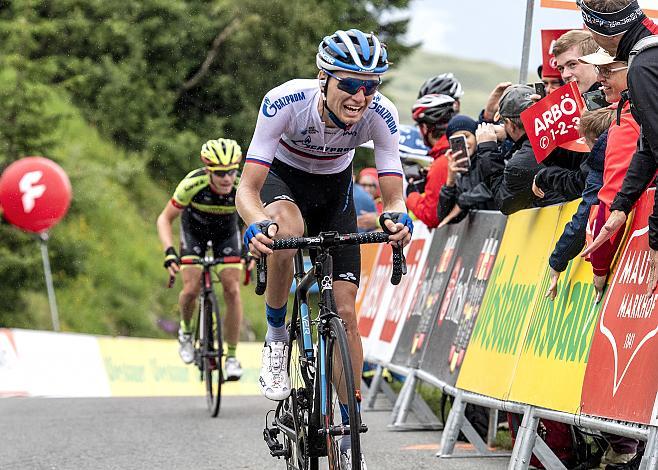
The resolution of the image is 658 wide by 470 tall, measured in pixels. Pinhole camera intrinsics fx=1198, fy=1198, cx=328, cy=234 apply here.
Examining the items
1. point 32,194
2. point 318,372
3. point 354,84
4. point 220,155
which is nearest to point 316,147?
point 354,84

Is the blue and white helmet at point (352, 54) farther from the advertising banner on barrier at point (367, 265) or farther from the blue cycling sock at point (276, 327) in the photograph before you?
the advertising banner on barrier at point (367, 265)

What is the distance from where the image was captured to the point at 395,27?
A: 157ft

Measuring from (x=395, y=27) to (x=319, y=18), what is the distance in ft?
Result: 29.9

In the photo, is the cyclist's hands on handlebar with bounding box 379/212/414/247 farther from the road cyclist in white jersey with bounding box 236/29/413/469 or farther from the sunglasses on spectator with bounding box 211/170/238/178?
the sunglasses on spectator with bounding box 211/170/238/178

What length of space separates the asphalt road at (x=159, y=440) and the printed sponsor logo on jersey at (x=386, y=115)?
2299mm

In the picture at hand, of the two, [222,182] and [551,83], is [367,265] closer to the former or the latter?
[222,182]

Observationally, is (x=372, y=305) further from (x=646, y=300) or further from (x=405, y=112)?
(x=405, y=112)

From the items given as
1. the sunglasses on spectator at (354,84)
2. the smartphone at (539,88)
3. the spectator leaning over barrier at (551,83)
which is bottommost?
the sunglasses on spectator at (354,84)

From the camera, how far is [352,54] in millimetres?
5508

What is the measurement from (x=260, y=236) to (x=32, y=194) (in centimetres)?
1347

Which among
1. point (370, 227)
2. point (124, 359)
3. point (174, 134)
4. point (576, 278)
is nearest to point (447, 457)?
point (576, 278)

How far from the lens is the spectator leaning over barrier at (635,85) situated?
4977 millimetres

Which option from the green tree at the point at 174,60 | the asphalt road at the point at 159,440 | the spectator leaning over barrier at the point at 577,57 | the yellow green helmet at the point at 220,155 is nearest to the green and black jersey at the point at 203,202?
the yellow green helmet at the point at 220,155

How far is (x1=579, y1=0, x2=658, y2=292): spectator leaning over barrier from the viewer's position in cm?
498
